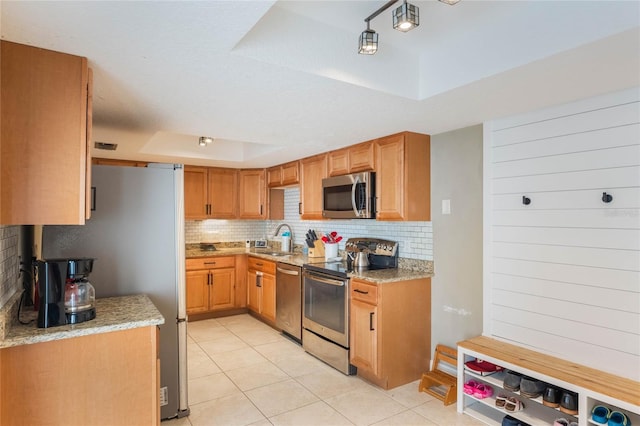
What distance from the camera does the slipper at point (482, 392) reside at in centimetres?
256

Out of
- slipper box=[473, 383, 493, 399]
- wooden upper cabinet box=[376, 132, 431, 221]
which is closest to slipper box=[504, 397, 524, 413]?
slipper box=[473, 383, 493, 399]

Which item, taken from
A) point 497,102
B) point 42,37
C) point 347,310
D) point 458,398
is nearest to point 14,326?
point 42,37

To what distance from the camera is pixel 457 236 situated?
3.09m

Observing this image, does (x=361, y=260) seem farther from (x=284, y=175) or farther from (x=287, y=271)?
(x=284, y=175)

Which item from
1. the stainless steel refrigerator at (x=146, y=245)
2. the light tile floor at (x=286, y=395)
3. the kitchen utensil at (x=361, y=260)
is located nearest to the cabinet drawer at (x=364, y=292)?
the kitchen utensil at (x=361, y=260)

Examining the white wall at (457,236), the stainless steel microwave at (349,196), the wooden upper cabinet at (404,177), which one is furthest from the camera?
the stainless steel microwave at (349,196)

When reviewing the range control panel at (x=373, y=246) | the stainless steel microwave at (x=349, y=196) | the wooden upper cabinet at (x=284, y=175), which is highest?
the wooden upper cabinet at (x=284, y=175)

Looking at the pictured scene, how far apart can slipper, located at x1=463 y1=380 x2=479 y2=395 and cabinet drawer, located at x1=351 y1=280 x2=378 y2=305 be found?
34.0 inches

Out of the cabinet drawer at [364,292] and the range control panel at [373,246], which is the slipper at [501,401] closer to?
the cabinet drawer at [364,292]

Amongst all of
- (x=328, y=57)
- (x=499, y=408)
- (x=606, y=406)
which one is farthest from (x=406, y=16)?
(x=499, y=408)

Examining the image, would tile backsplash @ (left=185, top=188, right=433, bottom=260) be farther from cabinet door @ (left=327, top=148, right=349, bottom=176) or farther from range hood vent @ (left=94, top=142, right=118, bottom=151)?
range hood vent @ (left=94, top=142, right=118, bottom=151)

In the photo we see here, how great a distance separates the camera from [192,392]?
2955 millimetres

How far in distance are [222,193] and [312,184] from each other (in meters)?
1.74

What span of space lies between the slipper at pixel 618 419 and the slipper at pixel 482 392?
0.75 m
